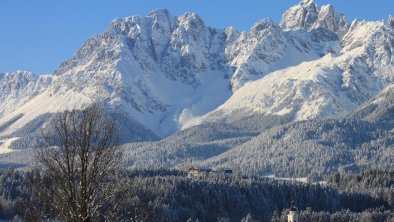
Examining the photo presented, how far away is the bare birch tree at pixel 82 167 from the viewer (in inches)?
1220

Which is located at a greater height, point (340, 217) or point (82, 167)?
point (340, 217)

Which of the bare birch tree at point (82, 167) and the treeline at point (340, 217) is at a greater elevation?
the treeline at point (340, 217)

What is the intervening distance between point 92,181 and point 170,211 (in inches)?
6238

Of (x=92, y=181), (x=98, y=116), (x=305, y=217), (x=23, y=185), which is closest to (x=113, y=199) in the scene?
(x=92, y=181)

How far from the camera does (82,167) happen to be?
3117 cm

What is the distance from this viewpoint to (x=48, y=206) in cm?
3091

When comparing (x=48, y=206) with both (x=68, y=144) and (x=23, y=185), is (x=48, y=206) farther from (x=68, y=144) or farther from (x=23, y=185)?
(x=23, y=185)

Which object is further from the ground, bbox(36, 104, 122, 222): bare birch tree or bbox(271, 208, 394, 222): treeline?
bbox(271, 208, 394, 222): treeline

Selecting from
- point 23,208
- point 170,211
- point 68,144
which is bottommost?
point 23,208

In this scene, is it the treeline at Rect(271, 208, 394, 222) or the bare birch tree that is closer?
the bare birch tree

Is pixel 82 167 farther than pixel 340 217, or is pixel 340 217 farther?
pixel 340 217

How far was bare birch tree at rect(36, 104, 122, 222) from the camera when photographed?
102ft

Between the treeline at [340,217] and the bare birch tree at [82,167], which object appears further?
the treeline at [340,217]

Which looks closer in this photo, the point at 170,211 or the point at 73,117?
the point at 73,117
